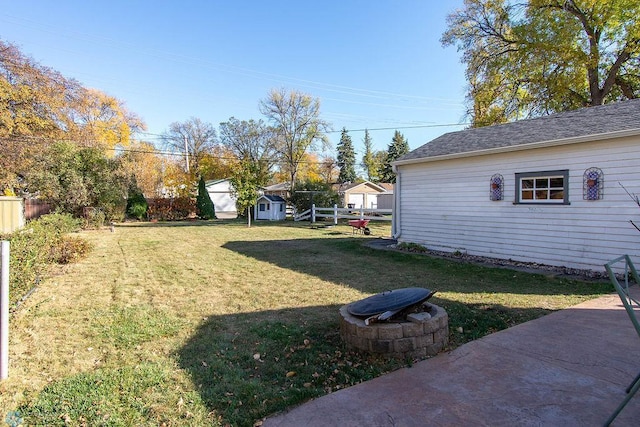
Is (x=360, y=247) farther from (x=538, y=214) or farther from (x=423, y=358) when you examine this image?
(x=423, y=358)

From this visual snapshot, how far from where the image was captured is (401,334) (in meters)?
3.21

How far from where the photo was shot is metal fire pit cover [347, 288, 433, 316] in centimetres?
336

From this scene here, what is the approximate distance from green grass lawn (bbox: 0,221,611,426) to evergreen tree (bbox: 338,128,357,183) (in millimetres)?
44257

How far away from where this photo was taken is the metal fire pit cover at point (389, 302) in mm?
3355

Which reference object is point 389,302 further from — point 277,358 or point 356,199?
point 356,199

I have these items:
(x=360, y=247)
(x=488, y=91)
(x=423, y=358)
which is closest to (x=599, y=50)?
(x=488, y=91)

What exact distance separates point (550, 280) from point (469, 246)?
267cm

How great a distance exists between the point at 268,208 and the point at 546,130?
18.5 metres

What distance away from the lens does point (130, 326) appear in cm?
415

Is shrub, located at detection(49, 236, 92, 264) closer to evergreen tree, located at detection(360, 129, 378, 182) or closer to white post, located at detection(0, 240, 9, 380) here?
white post, located at detection(0, 240, 9, 380)

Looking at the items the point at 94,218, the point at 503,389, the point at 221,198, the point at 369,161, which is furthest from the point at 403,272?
the point at 369,161

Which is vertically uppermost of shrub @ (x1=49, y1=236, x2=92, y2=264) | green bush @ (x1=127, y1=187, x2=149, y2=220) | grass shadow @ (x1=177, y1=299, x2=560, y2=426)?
green bush @ (x1=127, y1=187, x2=149, y2=220)

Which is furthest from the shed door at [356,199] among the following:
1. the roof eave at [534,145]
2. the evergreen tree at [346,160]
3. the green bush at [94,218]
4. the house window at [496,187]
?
the house window at [496,187]

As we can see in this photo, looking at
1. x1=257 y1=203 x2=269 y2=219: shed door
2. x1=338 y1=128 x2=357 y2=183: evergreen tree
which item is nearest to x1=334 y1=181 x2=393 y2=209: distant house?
x1=257 y1=203 x2=269 y2=219: shed door
